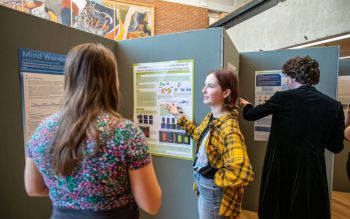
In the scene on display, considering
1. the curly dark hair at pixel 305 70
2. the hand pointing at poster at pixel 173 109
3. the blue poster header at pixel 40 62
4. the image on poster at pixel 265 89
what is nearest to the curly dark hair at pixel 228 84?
the hand pointing at poster at pixel 173 109

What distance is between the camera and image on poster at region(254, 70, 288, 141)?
2344mm

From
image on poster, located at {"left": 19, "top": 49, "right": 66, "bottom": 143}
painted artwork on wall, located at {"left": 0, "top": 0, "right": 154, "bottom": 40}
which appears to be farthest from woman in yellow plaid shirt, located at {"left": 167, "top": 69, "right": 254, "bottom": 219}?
painted artwork on wall, located at {"left": 0, "top": 0, "right": 154, "bottom": 40}

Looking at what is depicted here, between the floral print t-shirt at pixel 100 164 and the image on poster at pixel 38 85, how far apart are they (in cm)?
52

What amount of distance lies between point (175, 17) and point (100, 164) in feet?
26.6

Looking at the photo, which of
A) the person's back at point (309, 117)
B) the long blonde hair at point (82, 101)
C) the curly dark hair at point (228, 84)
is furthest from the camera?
the person's back at point (309, 117)

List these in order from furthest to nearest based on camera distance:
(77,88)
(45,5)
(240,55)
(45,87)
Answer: (45,5) → (240,55) → (45,87) → (77,88)

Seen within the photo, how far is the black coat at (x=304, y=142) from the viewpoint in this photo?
160 centimetres

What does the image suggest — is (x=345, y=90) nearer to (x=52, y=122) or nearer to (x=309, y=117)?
(x=309, y=117)

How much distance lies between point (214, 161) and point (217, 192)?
184mm

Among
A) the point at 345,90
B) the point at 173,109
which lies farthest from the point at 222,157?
the point at 345,90

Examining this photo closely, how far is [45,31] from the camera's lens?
1291 millimetres

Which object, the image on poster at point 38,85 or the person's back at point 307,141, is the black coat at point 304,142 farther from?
the image on poster at point 38,85

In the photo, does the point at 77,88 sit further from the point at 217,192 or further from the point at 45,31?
the point at 217,192

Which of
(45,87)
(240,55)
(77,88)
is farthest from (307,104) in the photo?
(45,87)
